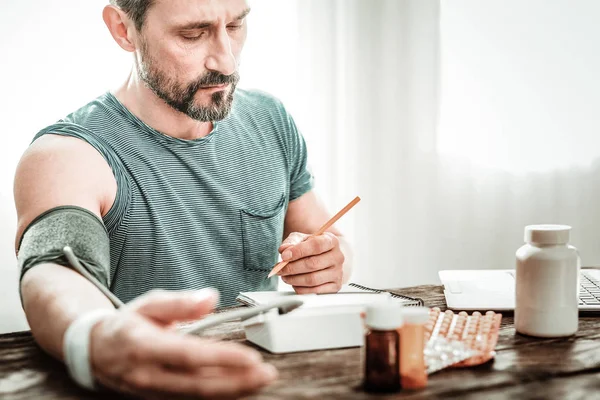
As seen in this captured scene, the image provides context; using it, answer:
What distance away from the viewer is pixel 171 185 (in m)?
1.46

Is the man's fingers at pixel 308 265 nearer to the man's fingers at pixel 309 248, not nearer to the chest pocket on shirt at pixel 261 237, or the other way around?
the man's fingers at pixel 309 248

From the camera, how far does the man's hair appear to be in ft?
4.55

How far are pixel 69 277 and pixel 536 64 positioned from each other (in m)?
2.16

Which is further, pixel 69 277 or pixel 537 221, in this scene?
pixel 537 221

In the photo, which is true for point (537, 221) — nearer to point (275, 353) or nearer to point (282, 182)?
point (282, 182)

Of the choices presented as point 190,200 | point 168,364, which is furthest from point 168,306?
point 190,200

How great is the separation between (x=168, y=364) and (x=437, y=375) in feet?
1.08

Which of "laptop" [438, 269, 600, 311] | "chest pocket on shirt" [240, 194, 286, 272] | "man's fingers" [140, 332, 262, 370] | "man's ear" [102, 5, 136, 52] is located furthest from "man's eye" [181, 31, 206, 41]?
"man's fingers" [140, 332, 262, 370]

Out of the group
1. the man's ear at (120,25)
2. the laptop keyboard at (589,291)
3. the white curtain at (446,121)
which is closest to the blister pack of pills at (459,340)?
the laptop keyboard at (589,291)

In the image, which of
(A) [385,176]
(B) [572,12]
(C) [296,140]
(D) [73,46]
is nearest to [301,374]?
(C) [296,140]

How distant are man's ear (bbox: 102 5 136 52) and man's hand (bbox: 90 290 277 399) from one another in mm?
932

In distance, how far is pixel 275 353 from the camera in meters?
0.88

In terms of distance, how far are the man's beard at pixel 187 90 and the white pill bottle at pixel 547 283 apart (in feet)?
2.38

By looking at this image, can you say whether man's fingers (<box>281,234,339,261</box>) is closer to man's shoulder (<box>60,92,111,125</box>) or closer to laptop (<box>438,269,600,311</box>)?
laptop (<box>438,269,600,311</box>)
